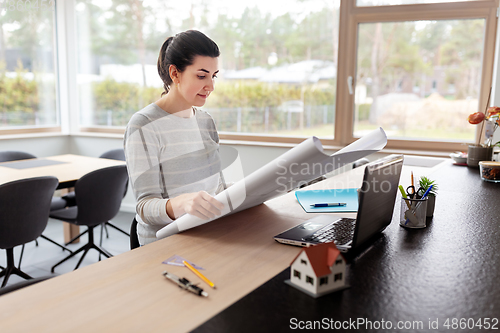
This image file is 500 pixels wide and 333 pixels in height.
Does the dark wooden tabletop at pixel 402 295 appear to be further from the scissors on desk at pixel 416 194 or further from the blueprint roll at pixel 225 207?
the blueprint roll at pixel 225 207

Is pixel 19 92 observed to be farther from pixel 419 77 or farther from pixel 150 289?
pixel 150 289

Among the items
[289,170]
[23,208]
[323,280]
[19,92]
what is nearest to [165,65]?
[289,170]

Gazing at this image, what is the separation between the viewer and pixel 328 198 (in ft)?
5.11

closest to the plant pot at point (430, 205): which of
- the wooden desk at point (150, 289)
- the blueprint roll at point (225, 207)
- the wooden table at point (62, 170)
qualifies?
the wooden desk at point (150, 289)

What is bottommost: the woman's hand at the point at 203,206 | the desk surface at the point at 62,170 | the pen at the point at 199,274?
the desk surface at the point at 62,170

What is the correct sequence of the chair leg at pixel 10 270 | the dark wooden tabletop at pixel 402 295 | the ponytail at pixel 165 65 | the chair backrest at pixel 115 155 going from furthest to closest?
1. the chair backrest at pixel 115 155
2. the chair leg at pixel 10 270
3. the ponytail at pixel 165 65
4. the dark wooden tabletop at pixel 402 295

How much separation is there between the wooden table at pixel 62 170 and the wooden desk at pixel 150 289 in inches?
79.5

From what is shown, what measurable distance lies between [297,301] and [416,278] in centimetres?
28

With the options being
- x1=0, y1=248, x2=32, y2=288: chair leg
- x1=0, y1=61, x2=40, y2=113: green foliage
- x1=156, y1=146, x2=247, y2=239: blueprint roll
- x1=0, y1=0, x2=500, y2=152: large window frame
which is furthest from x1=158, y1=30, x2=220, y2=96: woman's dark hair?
x1=0, y1=61, x2=40, y2=113: green foliage

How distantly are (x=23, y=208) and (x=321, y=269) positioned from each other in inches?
83.5

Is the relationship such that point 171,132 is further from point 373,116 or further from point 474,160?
point 373,116

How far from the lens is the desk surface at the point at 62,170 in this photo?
280cm

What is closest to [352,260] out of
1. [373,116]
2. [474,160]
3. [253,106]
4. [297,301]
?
[297,301]

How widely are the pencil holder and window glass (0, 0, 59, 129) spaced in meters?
4.62
